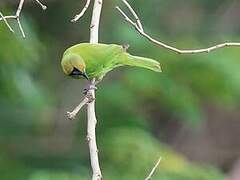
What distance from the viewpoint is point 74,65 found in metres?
2.34

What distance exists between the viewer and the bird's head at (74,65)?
2.34m

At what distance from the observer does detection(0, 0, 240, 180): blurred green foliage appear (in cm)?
373

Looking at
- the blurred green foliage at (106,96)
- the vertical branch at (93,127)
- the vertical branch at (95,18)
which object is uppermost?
the vertical branch at (95,18)

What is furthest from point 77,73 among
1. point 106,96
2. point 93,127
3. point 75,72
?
point 106,96

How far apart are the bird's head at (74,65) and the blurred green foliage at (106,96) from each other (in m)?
1.12

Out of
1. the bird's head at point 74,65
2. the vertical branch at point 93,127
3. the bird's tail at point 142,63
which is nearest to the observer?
the vertical branch at point 93,127

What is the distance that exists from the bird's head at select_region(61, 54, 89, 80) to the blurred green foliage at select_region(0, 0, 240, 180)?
1120 mm

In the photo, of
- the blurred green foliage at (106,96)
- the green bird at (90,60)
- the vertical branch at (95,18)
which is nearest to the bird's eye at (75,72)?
the green bird at (90,60)

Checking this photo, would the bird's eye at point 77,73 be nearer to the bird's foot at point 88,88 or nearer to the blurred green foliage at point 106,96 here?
the bird's foot at point 88,88

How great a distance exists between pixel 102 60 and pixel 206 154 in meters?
3.12

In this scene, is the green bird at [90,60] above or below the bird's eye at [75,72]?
above

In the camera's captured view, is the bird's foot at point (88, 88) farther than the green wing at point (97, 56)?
No

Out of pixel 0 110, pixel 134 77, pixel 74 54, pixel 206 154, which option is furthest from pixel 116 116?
pixel 74 54

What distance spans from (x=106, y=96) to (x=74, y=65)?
1.94 metres
